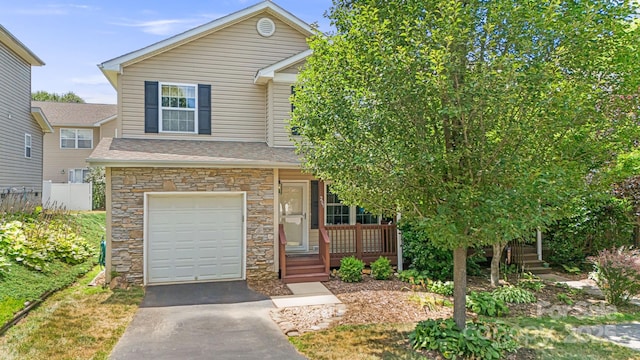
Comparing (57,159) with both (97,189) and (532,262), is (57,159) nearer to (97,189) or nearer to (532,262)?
(97,189)

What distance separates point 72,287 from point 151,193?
2710mm

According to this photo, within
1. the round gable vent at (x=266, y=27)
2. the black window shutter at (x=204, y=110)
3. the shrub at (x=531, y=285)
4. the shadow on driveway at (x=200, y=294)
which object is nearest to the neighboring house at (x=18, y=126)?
the black window shutter at (x=204, y=110)

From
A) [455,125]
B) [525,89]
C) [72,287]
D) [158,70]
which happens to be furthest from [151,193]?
[525,89]

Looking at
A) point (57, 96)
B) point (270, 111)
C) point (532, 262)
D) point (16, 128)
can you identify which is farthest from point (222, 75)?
point (57, 96)

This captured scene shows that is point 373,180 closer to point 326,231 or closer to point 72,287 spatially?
point 326,231

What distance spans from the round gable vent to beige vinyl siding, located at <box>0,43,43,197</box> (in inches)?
456

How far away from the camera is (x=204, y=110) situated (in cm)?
1145

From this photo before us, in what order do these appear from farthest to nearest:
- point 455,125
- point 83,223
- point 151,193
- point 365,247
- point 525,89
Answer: point 83,223 < point 365,247 < point 151,193 < point 455,125 < point 525,89

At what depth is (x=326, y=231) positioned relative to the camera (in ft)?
35.0

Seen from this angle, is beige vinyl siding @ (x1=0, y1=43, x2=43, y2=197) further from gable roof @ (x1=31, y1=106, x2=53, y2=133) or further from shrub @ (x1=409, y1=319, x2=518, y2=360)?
shrub @ (x1=409, y1=319, x2=518, y2=360)

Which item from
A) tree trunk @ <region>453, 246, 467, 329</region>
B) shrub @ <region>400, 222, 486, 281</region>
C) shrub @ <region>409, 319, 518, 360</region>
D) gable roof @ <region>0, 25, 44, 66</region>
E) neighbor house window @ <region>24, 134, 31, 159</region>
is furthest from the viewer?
neighbor house window @ <region>24, 134, 31, 159</region>

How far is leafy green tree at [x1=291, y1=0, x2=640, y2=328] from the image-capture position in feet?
16.0

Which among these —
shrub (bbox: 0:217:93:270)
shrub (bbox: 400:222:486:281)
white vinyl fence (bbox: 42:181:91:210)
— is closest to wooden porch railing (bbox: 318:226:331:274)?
shrub (bbox: 400:222:486:281)

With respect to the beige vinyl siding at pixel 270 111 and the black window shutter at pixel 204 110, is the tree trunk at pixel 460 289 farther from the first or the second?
the black window shutter at pixel 204 110
